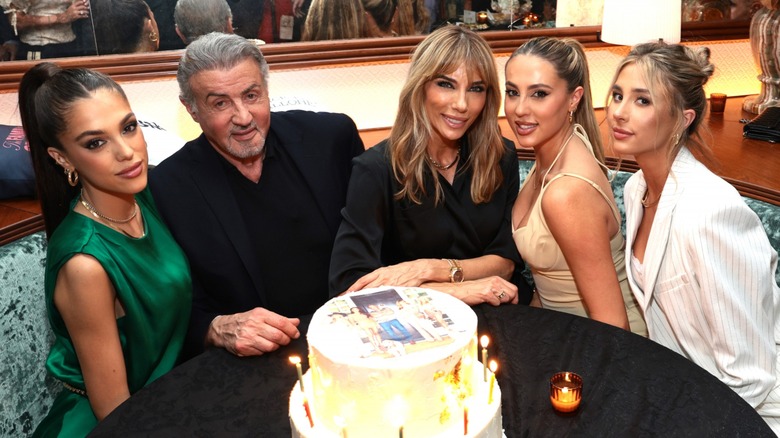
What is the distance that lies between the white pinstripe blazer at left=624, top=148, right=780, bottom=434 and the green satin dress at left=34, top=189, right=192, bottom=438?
1.64m

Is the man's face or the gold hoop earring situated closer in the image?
the gold hoop earring

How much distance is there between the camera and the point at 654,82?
248cm

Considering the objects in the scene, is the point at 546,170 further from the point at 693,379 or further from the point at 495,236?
the point at 693,379

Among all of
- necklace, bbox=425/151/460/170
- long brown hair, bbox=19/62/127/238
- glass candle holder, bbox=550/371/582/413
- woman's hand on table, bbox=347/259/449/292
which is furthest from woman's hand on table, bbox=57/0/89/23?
glass candle holder, bbox=550/371/582/413

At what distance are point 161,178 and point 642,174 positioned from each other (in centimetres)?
180

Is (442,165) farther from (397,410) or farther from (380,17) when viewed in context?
(380,17)

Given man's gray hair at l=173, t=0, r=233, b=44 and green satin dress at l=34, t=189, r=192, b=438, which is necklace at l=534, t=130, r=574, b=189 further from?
man's gray hair at l=173, t=0, r=233, b=44

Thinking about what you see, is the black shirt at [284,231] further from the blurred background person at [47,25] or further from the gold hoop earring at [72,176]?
the blurred background person at [47,25]

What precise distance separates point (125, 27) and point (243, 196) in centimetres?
169

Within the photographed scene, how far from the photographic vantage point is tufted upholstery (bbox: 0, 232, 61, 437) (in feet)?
8.75

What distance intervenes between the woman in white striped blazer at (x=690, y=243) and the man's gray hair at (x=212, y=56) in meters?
1.36

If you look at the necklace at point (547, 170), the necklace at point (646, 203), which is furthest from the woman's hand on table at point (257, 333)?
the necklace at point (646, 203)

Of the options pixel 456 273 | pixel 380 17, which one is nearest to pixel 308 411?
pixel 456 273

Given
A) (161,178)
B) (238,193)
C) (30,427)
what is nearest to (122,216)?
(161,178)
